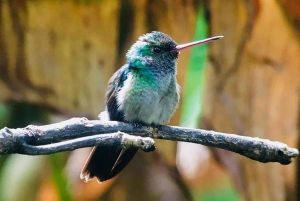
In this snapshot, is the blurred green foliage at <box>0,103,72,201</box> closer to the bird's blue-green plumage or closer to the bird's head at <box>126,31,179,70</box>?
the bird's blue-green plumage

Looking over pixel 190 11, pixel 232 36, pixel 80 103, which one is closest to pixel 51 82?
pixel 80 103

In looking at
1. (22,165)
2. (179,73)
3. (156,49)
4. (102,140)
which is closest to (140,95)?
(156,49)

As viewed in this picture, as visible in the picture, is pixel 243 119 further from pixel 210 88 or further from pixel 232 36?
pixel 232 36

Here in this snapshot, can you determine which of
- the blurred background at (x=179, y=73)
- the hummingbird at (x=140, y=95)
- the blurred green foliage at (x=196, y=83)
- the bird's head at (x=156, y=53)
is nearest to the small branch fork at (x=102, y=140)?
the hummingbird at (x=140, y=95)

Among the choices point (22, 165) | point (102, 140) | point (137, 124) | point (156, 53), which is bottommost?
point (22, 165)

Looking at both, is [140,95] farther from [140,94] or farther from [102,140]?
[102,140]

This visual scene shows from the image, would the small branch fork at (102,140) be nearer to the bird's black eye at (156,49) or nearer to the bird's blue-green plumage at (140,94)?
the bird's blue-green plumage at (140,94)
